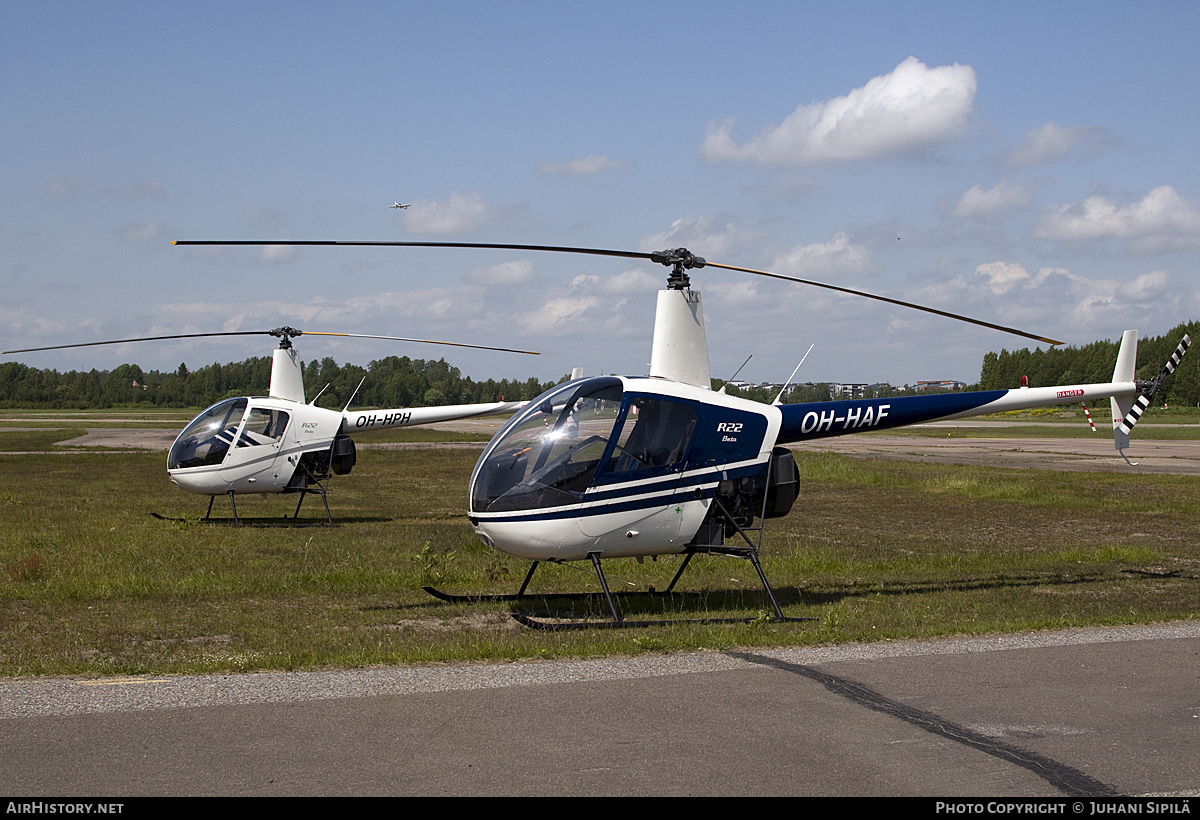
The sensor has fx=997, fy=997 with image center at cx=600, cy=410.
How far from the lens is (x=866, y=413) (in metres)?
11.6

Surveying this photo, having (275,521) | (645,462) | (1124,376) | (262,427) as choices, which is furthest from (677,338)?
(275,521)

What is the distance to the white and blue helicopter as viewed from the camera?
9367mm

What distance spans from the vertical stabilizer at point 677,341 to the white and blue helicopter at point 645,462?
0.04ft

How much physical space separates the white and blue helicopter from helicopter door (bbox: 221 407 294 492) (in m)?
9.95

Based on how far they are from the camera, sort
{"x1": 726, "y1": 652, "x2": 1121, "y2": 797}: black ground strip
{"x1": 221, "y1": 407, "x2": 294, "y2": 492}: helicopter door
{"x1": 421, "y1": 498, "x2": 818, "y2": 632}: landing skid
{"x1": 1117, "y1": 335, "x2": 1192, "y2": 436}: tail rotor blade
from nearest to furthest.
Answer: {"x1": 726, "y1": 652, "x2": 1121, "y2": 797}: black ground strip < {"x1": 421, "y1": 498, "x2": 818, "y2": 632}: landing skid < {"x1": 1117, "y1": 335, "x2": 1192, "y2": 436}: tail rotor blade < {"x1": 221, "y1": 407, "x2": 294, "y2": 492}: helicopter door

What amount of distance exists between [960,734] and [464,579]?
792 centimetres

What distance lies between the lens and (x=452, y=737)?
18.6 feet

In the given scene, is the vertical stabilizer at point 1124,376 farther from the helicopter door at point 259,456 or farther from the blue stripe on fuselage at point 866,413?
the helicopter door at point 259,456

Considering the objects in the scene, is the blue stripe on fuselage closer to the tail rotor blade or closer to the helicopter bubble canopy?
the helicopter bubble canopy

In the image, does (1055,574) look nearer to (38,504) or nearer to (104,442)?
(38,504)

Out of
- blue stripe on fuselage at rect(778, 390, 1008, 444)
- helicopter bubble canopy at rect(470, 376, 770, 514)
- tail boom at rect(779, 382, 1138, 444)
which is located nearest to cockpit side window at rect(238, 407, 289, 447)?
helicopter bubble canopy at rect(470, 376, 770, 514)
